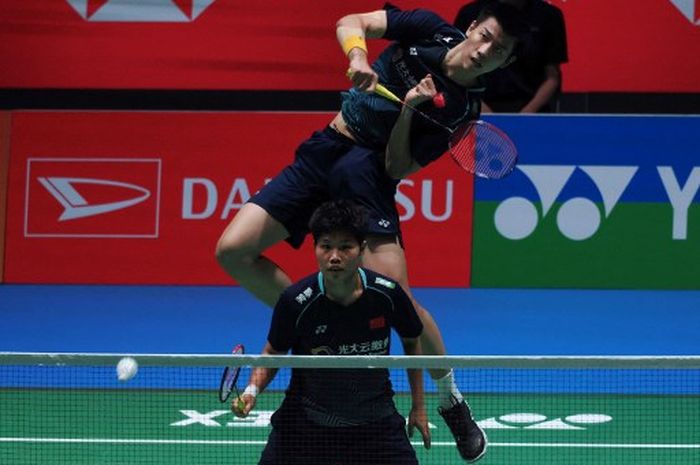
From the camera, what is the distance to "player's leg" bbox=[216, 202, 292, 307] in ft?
19.4

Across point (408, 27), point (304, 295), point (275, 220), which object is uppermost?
point (408, 27)

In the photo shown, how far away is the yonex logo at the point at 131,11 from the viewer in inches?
417

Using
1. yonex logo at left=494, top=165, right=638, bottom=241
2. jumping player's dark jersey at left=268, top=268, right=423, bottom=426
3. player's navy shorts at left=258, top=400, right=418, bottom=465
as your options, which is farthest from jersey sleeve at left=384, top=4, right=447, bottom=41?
yonex logo at left=494, top=165, right=638, bottom=241

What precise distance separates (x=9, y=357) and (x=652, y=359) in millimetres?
1830

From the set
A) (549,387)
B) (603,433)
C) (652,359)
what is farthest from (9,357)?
(549,387)

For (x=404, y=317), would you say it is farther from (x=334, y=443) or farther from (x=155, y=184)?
(x=155, y=184)

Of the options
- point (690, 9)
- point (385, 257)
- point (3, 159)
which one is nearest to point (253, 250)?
point (385, 257)

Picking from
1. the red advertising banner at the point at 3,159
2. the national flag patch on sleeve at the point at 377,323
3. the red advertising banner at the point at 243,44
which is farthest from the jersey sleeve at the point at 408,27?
the red advertising banner at the point at 3,159

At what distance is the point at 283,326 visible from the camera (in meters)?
4.93

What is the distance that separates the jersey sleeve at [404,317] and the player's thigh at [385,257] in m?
0.67

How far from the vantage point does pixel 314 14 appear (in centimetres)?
1052

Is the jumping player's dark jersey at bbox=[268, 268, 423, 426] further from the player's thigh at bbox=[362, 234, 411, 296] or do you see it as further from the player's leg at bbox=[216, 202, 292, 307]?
the player's leg at bbox=[216, 202, 292, 307]

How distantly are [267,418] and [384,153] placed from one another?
153cm

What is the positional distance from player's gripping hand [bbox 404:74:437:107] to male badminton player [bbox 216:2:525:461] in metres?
0.10
